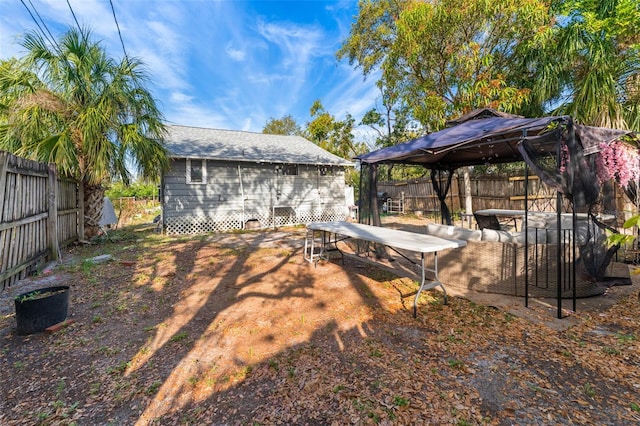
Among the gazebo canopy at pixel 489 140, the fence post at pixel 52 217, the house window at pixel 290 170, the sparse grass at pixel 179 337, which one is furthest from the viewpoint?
the house window at pixel 290 170

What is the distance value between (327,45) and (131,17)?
1316 cm

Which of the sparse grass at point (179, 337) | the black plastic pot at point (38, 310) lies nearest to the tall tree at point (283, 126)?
the black plastic pot at point (38, 310)

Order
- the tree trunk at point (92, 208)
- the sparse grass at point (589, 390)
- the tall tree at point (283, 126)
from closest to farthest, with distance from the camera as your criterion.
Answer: the sparse grass at point (589, 390) → the tree trunk at point (92, 208) → the tall tree at point (283, 126)

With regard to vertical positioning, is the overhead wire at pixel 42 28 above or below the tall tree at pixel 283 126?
below

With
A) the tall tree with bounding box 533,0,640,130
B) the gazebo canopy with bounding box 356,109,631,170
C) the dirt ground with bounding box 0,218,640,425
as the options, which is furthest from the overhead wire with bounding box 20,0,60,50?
the tall tree with bounding box 533,0,640,130

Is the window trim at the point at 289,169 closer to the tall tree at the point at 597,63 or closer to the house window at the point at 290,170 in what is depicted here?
the house window at the point at 290,170

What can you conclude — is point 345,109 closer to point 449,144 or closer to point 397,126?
point 397,126

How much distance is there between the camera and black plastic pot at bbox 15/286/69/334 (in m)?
2.99

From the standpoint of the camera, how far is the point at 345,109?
21594 millimetres

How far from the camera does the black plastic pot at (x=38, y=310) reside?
9.82 ft

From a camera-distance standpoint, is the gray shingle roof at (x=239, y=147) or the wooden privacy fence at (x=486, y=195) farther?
the wooden privacy fence at (x=486, y=195)

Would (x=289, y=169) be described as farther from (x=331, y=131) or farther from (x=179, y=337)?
(x=331, y=131)

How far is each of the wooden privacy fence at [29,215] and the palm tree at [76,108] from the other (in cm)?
83

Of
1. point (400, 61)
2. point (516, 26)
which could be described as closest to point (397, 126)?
point (400, 61)
